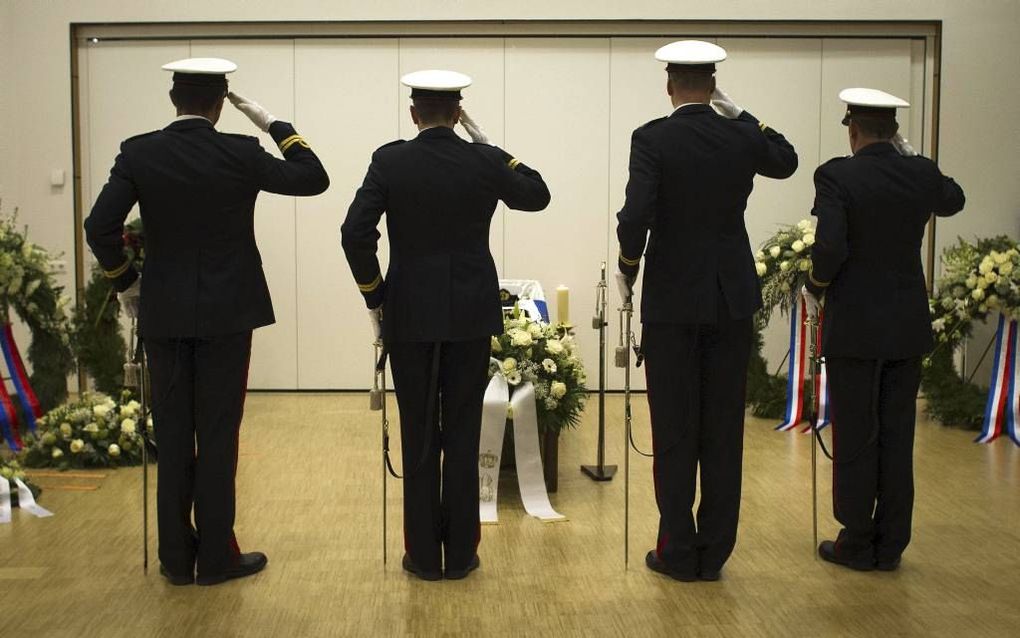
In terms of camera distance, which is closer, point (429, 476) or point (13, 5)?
point (429, 476)

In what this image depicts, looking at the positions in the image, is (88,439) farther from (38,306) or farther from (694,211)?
(694,211)

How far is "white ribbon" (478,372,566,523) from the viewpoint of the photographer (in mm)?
5277

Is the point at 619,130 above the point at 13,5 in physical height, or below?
below

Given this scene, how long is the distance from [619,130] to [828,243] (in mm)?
4651

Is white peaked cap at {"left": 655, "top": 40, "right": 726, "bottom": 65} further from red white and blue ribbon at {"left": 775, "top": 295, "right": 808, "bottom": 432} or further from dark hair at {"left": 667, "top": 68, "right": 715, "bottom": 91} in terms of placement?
red white and blue ribbon at {"left": 775, "top": 295, "right": 808, "bottom": 432}

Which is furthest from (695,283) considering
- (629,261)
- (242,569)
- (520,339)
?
(242,569)

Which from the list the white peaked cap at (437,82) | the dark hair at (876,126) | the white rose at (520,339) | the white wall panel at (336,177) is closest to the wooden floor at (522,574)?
the white rose at (520,339)

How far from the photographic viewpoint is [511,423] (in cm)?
573

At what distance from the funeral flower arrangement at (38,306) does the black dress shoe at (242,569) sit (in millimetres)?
2989

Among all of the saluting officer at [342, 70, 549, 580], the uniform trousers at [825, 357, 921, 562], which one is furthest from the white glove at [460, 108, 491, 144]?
the uniform trousers at [825, 357, 921, 562]

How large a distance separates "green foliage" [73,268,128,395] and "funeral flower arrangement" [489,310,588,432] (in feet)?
9.07

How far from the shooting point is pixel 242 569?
4.27m

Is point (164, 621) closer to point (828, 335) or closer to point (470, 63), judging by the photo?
point (828, 335)

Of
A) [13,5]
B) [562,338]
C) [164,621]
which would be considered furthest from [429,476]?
[13,5]
